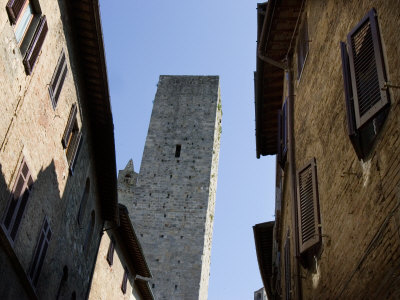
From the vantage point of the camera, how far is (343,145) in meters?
6.07

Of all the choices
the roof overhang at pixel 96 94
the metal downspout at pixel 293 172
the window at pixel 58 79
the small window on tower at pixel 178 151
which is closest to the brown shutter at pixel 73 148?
the roof overhang at pixel 96 94

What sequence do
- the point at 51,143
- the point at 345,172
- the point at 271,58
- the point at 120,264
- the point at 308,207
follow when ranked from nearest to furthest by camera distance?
the point at 345,172, the point at 308,207, the point at 51,143, the point at 271,58, the point at 120,264

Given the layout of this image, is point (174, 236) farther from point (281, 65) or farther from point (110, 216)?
point (281, 65)

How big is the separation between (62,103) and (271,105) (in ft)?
15.6

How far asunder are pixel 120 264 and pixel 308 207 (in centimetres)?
1186

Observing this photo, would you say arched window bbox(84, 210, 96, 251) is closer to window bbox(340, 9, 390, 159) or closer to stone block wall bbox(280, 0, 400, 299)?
stone block wall bbox(280, 0, 400, 299)

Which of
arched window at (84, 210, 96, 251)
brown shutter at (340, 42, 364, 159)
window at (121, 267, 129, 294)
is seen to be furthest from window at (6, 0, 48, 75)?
window at (121, 267, 129, 294)

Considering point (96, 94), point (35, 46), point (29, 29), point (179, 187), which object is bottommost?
point (35, 46)

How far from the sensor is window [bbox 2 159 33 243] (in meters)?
8.66

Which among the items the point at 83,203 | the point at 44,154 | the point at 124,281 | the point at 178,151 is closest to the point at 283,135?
the point at 44,154

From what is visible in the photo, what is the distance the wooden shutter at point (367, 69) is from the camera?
4.96m

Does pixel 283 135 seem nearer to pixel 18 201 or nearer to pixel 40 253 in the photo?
pixel 18 201

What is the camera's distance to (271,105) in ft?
41.7

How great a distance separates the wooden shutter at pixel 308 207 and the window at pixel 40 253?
508cm
